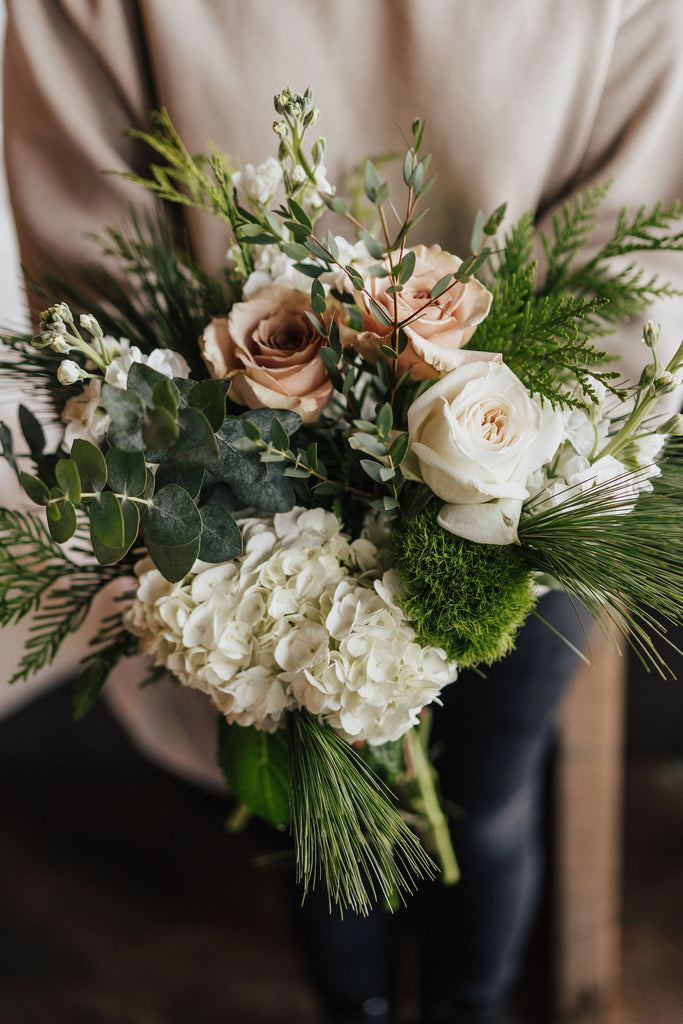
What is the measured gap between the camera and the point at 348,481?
0.53 metres

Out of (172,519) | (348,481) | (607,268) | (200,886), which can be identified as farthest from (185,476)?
(200,886)

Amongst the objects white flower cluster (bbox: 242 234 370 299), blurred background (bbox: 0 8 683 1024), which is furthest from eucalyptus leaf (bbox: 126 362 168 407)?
blurred background (bbox: 0 8 683 1024)

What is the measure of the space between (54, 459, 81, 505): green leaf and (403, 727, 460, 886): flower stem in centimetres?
37

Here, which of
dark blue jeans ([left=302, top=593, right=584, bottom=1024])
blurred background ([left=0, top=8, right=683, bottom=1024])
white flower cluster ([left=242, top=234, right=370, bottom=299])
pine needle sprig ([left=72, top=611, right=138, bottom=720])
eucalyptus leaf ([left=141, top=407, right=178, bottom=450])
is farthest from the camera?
blurred background ([left=0, top=8, right=683, bottom=1024])

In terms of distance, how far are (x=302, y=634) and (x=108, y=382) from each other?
0.20 m

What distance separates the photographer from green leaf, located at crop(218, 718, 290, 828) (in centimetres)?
56

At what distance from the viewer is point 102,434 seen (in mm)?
477

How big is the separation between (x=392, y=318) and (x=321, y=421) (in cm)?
12

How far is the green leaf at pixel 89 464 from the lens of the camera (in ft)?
→ 1.32

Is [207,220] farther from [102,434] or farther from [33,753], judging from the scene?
[33,753]

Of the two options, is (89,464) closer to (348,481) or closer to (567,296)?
(348,481)

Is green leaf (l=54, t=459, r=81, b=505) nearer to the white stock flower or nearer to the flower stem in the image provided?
the white stock flower

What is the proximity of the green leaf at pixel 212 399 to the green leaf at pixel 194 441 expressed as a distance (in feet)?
0.05

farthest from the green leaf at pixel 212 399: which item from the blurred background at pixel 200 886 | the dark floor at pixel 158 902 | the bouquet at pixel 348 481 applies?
the dark floor at pixel 158 902
